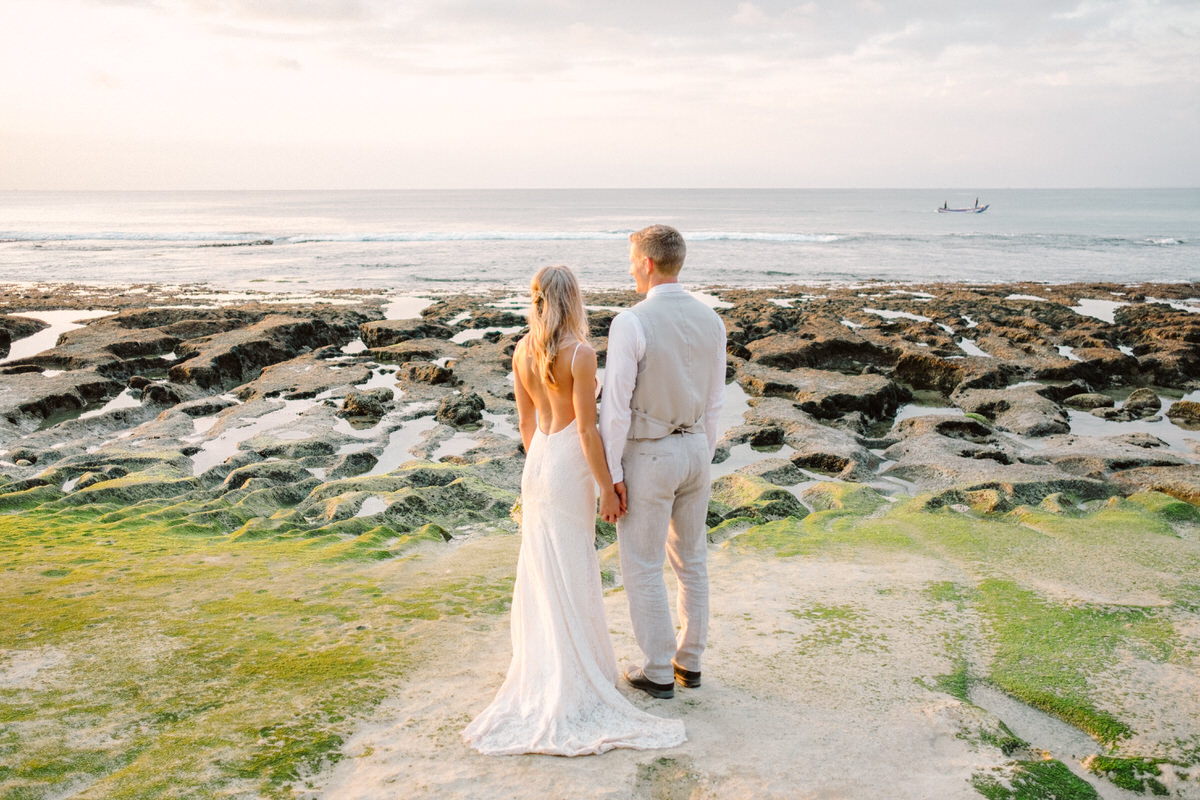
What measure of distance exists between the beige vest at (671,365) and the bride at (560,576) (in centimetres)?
28

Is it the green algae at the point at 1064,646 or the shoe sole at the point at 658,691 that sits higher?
the shoe sole at the point at 658,691

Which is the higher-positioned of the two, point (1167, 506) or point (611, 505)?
point (611, 505)

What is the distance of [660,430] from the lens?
13.4 feet

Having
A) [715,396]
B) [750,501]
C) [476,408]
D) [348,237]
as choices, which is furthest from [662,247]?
[348,237]

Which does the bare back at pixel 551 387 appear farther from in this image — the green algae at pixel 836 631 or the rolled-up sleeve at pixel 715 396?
the green algae at pixel 836 631

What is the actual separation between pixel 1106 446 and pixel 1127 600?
601cm

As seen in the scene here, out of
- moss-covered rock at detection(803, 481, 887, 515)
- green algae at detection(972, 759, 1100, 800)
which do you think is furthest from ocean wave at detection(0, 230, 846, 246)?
green algae at detection(972, 759, 1100, 800)

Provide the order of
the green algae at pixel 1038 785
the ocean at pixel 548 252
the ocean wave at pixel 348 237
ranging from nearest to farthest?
the green algae at pixel 1038 785, the ocean at pixel 548 252, the ocean wave at pixel 348 237

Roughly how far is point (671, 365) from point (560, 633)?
148 centimetres

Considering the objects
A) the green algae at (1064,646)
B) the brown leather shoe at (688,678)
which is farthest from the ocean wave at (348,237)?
the brown leather shoe at (688,678)

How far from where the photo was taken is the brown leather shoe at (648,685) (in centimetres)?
432

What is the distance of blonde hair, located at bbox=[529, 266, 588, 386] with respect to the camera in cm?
387

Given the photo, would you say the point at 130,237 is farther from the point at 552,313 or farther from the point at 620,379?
the point at 620,379

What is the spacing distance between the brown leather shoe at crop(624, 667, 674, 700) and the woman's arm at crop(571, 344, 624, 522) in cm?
97
